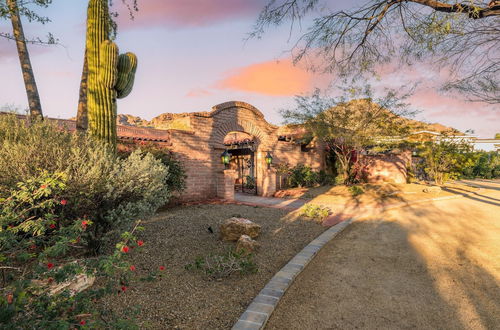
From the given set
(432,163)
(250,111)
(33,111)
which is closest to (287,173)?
(250,111)

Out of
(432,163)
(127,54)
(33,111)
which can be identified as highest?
(127,54)

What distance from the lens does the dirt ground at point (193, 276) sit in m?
2.89

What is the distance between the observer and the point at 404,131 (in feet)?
44.6

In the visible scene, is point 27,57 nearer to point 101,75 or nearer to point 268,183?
point 101,75

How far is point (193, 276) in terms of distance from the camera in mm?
3801

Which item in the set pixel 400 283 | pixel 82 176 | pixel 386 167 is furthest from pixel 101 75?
pixel 386 167

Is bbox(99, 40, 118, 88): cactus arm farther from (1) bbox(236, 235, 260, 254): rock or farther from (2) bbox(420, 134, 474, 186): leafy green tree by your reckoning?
(2) bbox(420, 134, 474, 186): leafy green tree

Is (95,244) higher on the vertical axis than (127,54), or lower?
lower

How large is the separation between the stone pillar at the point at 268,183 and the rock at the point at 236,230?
7.51 metres

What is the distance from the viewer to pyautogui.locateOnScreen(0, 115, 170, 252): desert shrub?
331 centimetres

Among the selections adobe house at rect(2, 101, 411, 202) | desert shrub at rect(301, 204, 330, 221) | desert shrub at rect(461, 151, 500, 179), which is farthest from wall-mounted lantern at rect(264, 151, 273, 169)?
desert shrub at rect(461, 151, 500, 179)

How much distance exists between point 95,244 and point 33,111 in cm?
575

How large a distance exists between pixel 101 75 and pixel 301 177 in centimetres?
1109

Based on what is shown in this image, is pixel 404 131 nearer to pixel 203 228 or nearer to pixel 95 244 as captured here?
pixel 203 228
